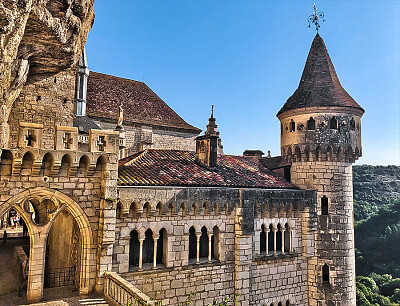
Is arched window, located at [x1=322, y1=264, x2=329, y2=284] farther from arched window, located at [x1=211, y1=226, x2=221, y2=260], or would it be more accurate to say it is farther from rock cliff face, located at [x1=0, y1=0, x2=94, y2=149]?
rock cliff face, located at [x1=0, y1=0, x2=94, y2=149]

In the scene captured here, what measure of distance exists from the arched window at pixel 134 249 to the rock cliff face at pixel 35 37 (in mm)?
6725

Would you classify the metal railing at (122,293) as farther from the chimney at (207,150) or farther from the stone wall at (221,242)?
the chimney at (207,150)

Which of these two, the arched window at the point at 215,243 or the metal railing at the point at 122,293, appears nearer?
the metal railing at the point at 122,293

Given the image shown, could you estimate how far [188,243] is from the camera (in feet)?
43.0

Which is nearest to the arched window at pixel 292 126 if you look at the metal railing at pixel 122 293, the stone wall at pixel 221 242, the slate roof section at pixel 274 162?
the slate roof section at pixel 274 162

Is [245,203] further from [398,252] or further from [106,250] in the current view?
[398,252]

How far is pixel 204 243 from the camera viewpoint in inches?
552

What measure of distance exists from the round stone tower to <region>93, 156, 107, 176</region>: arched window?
1161 cm

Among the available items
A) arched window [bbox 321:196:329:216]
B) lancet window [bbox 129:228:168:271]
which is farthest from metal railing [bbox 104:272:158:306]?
arched window [bbox 321:196:329:216]

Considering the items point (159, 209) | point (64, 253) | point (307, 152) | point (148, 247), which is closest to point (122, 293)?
point (148, 247)

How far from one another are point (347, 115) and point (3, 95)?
55.1ft

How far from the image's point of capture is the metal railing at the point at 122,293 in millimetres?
8375

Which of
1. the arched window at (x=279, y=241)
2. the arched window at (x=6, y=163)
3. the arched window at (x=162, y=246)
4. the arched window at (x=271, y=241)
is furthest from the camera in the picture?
the arched window at (x=279, y=241)

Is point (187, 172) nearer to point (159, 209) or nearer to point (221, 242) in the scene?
point (159, 209)
